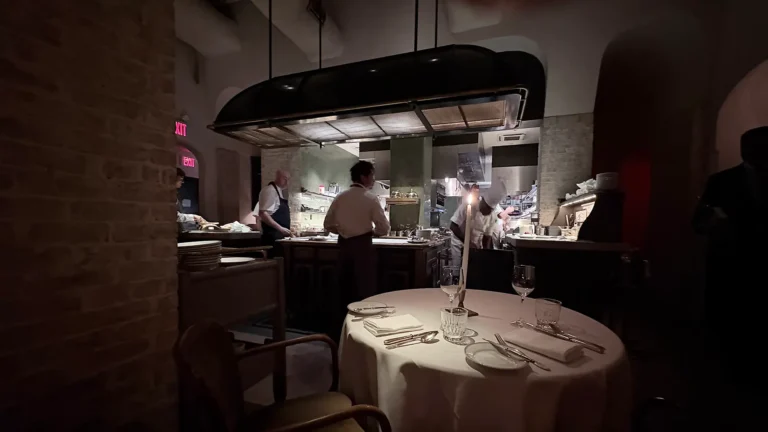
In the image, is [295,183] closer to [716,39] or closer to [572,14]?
[572,14]

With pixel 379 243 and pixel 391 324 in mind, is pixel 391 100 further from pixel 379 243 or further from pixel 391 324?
pixel 391 324

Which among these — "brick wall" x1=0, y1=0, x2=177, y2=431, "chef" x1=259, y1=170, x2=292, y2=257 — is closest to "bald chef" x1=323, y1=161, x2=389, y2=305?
"chef" x1=259, y1=170, x2=292, y2=257

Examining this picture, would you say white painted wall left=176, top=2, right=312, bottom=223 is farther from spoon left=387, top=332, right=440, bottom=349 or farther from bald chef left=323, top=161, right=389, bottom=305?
spoon left=387, top=332, right=440, bottom=349

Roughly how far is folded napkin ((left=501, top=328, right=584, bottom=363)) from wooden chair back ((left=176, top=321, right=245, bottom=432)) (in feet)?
3.18

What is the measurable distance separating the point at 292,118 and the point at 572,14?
3.82 metres

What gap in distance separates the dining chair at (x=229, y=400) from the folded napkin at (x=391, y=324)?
0.87 ft

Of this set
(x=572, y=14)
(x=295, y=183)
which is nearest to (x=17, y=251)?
(x=572, y=14)

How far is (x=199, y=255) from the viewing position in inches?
73.5

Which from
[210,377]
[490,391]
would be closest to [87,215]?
[210,377]

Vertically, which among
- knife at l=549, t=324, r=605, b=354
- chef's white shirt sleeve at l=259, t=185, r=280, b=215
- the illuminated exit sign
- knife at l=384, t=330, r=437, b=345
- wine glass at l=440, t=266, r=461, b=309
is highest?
the illuminated exit sign

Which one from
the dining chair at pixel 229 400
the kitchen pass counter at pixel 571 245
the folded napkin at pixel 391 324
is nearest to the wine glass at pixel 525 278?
the folded napkin at pixel 391 324

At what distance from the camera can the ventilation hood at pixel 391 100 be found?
240cm

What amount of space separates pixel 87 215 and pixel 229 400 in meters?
1.09

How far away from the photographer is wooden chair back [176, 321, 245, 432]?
2.80 ft
